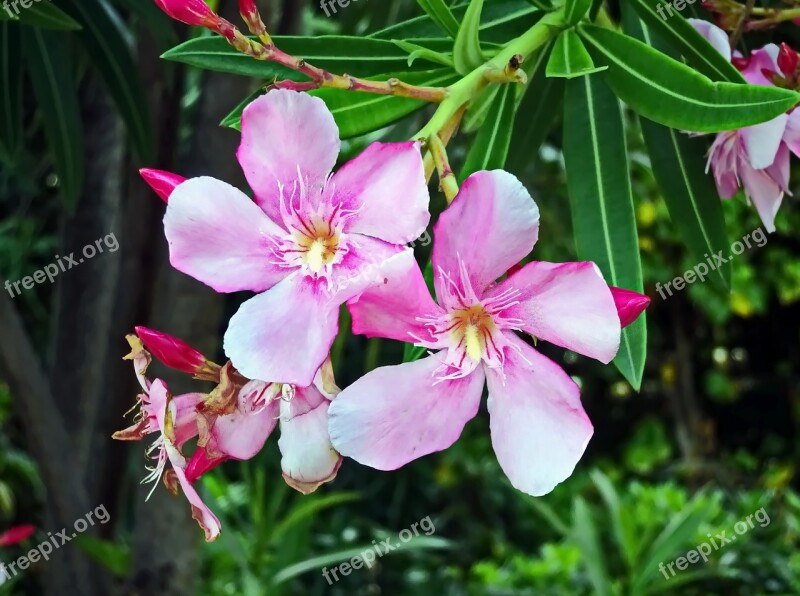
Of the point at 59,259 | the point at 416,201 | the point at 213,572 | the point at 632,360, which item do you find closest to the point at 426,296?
the point at 416,201

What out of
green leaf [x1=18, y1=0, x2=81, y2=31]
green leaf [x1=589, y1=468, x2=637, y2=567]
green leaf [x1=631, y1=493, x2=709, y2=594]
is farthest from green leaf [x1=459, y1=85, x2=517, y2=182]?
green leaf [x1=589, y1=468, x2=637, y2=567]

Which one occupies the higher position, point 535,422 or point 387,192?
point 387,192

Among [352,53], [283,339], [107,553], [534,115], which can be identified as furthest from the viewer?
[107,553]

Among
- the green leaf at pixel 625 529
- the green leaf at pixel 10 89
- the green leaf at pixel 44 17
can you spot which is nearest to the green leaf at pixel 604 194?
the green leaf at pixel 44 17

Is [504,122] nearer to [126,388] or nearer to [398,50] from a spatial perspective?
[398,50]

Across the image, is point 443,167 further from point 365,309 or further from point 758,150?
point 758,150

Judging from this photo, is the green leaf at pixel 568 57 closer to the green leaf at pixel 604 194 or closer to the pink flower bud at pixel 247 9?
the green leaf at pixel 604 194

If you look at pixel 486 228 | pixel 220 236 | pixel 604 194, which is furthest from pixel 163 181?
pixel 604 194
